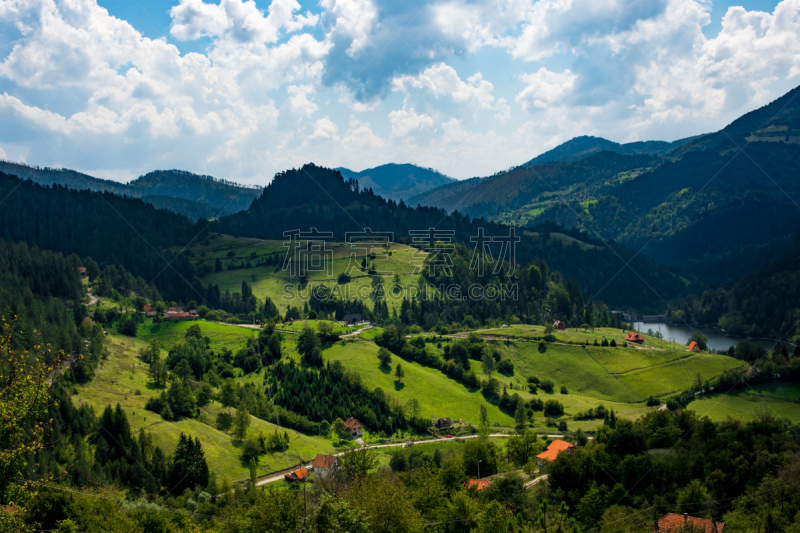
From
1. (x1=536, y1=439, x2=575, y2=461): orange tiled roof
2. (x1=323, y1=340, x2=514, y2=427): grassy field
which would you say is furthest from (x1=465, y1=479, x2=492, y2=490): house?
(x1=323, y1=340, x2=514, y2=427): grassy field

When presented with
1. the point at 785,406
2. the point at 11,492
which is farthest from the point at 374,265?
the point at 11,492

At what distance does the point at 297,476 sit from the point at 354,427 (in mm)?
21424

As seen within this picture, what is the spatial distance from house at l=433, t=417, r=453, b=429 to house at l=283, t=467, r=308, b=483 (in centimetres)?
3042

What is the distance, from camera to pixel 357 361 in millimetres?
102812

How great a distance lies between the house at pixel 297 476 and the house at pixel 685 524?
4006 cm

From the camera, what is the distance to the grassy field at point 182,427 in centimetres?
6372

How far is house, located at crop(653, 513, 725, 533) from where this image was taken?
103 feet

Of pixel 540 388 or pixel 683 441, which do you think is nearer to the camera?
pixel 683 441

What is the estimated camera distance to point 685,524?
31.6 m

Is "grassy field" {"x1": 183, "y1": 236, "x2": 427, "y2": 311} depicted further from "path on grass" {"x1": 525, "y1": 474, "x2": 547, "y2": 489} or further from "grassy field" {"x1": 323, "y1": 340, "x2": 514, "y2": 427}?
"path on grass" {"x1": 525, "y1": 474, "x2": 547, "y2": 489}

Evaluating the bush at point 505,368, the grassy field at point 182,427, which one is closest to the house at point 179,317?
the grassy field at point 182,427

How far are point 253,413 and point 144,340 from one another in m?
47.7

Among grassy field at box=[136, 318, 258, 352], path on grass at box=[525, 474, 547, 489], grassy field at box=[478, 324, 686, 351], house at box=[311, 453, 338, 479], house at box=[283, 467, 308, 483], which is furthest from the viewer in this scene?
grassy field at box=[478, 324, 686, 351]

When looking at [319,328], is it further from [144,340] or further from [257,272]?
[257,272]
